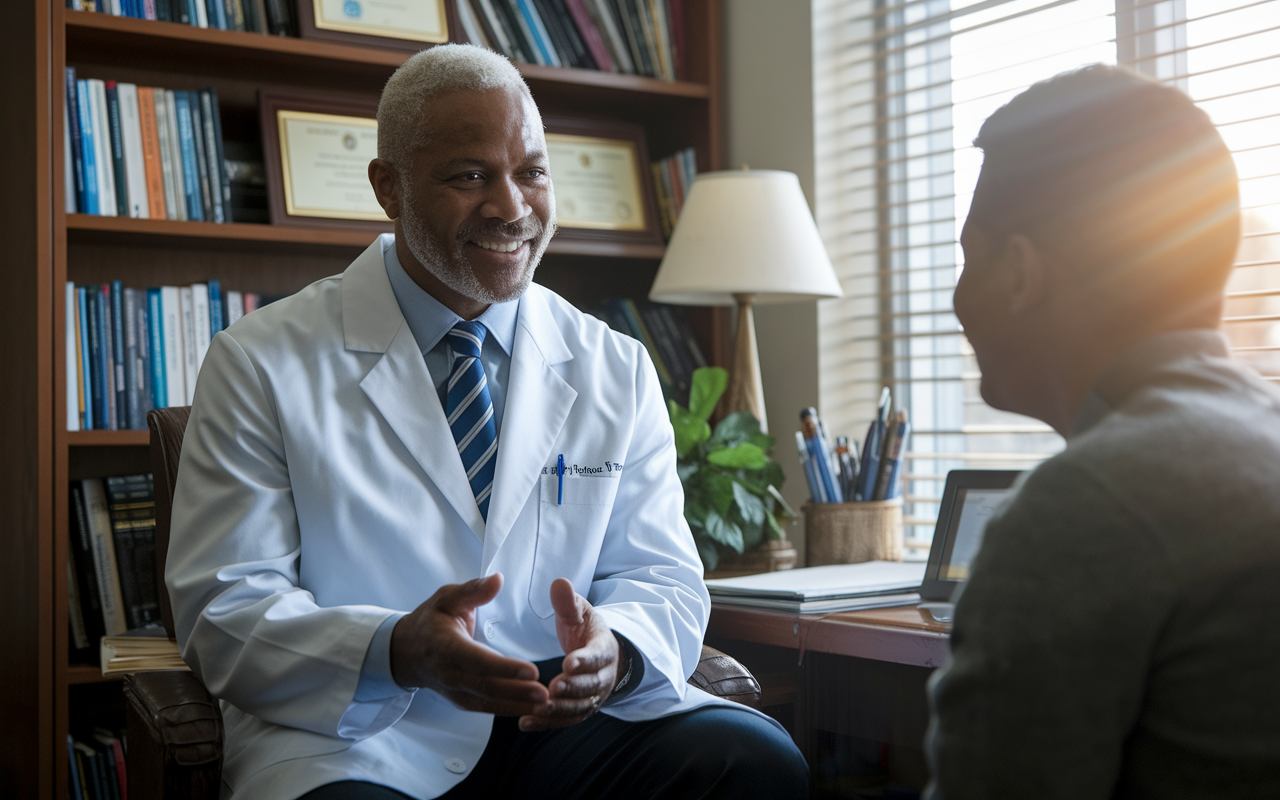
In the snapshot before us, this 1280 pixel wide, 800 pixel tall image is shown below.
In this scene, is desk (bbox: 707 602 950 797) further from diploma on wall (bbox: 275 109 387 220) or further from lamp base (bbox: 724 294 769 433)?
diploma on wall (bbox: 275 109 387 220)

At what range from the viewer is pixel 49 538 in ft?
6.61

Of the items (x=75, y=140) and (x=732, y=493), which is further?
(x=75, y=140)

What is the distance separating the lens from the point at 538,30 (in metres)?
2.55

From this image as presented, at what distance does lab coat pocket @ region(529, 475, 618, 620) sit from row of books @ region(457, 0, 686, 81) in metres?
1.38

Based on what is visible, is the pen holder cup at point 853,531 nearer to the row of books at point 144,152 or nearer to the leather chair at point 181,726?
the leather chair at point 181,726

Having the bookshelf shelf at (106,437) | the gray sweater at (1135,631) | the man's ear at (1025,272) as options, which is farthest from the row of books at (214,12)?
the gray sweater at (1135,631)

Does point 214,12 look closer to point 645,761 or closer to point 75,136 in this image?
point 75,136

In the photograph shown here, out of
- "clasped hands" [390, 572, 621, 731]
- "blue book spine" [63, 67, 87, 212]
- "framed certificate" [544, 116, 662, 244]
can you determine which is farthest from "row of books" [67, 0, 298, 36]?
"clasped hands" [390, 572, 621, 731]

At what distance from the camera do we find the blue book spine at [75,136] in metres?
2.09

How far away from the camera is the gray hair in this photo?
A: 1479 mm

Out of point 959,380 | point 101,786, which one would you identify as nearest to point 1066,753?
point 959,380

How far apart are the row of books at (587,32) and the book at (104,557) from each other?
1.25 metres

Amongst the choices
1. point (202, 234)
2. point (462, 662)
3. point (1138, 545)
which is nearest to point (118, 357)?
point (202, 234)

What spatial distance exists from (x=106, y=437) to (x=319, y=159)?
72 cm
